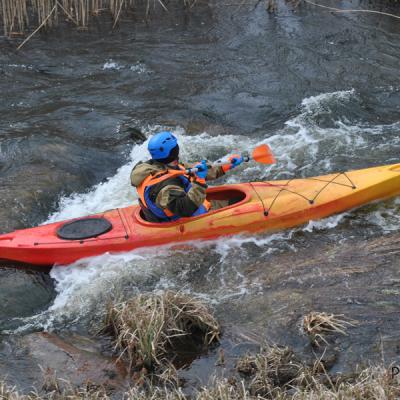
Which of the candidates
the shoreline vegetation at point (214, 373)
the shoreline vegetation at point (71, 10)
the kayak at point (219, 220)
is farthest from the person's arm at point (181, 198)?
the shoreline vegetation at point (71, 10)

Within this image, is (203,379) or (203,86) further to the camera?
(203,86)

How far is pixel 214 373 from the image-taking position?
3867mm

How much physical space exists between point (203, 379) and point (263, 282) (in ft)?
3.92

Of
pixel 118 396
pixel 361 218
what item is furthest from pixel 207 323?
pixel 361 218

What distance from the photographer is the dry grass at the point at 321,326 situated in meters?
3.99

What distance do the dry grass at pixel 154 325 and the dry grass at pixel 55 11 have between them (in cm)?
728

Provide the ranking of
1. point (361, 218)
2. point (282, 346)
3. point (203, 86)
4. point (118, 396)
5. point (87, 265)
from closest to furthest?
point (118, 396) → point (282, 346) → point (87, 265) → point (361, 218) → point (203, 86)

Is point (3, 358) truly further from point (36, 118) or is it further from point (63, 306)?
point (36, 118)

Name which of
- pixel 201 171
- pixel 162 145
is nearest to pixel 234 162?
pixel 201 171

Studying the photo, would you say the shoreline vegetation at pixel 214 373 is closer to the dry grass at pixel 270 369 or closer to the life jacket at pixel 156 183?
the dry grass at pixel 270 369

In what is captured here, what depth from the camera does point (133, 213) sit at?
5617 mm

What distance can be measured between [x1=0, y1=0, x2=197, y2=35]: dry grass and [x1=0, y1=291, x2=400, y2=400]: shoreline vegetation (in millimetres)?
A: 7393

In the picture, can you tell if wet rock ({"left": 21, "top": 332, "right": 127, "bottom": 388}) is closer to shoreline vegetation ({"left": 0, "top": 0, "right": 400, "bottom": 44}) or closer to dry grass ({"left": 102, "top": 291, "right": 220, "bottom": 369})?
dry grass ({"left": 102, "top": 291, "right": 220, "bottom": 369})

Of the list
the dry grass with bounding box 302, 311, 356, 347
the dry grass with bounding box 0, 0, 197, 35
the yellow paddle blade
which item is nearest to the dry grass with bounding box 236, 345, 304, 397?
the dry grass with bounding box 302, 311, 356, 347
